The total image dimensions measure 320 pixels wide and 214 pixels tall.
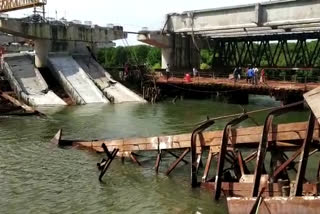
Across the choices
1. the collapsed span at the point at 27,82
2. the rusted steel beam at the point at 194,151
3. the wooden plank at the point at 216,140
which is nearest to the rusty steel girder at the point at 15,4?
the collapsed span at the point at 27,82

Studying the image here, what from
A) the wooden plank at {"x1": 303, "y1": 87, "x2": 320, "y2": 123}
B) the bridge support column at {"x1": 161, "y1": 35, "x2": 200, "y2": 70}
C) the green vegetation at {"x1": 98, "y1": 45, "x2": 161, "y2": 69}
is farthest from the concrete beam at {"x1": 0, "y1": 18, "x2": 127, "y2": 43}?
the green vegetation at {"x1": 98, "y1": 45, "x2": 161, "y2": 69}

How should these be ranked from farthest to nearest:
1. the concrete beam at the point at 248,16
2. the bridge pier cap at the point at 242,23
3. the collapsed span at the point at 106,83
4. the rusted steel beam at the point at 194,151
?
the collapsed span at the point at 106,83 → the bridge pier cap at the point at 242,23 → the concrete beam at the point at 248,16 → the rusted steel beam at the point at 194,151

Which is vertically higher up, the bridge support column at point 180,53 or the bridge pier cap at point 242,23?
the bridge pier cap at point 242,23

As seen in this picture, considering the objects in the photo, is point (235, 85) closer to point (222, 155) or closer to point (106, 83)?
point (106, 83)

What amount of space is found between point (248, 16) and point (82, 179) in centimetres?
3047

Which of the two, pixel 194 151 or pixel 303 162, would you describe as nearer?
pixel 303 162

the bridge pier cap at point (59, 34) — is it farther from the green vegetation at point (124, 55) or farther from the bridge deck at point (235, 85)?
the green vegetation at point (124, 55)

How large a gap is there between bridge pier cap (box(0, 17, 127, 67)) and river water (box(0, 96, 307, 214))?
65.1 ft

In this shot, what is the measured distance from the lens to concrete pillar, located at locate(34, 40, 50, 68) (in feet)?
159

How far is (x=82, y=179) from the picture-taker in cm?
1575

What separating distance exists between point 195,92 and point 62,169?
3030 cm

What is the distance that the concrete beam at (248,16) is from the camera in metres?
38.1

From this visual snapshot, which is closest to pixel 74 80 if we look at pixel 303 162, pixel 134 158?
pixel 134 158

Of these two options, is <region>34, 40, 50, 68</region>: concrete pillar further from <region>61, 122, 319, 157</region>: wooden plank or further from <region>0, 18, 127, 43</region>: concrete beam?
<region>61, 122, 319, 157</region>: wooden plank
